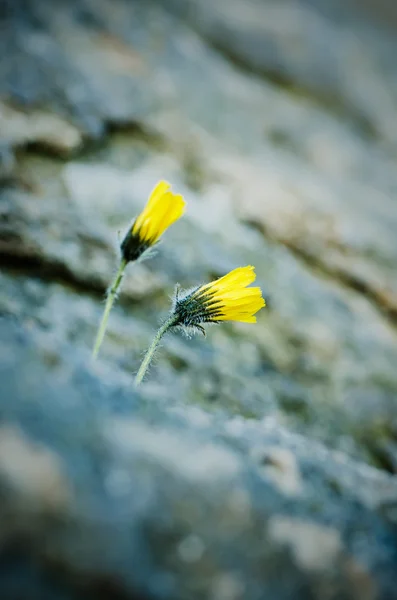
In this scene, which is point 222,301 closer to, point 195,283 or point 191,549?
point 195,283

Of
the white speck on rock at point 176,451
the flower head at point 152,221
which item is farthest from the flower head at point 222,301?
the white speck on rock at point 176,451

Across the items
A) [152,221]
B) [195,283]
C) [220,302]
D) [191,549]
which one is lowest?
[191,549]

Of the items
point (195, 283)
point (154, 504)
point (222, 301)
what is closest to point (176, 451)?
point (154, 504)

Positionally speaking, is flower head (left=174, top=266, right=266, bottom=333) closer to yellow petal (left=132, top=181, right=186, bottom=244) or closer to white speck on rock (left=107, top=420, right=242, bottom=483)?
yellow petal (left=132, top=181, right=186, bottom=244)

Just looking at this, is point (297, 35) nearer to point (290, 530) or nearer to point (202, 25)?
point (202, 25)

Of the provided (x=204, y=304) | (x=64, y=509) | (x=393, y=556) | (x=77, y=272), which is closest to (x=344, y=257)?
(x=204, y=304)

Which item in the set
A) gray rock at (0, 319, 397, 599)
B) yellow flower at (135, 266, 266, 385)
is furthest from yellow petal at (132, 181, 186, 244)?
gray rock at (0, 319, 397, 599)
